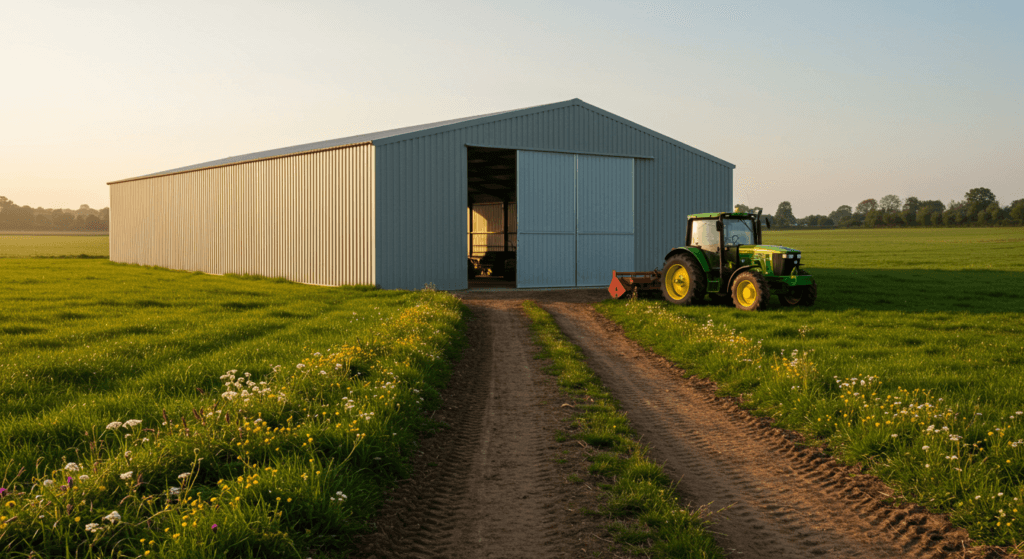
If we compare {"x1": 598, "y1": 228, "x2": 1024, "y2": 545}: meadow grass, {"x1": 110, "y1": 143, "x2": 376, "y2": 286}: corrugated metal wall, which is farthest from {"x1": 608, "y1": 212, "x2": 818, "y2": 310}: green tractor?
{"x1": 110, "y1": 143, "x2": 376, "y2": 286}: corrugated metal wall

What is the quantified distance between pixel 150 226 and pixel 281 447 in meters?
34.9

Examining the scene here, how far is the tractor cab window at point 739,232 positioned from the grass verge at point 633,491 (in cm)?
1009

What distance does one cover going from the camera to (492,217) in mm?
38188

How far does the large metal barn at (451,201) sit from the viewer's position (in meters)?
22.1

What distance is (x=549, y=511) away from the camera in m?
5.29

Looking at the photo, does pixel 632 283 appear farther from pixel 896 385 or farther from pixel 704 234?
pixel 896 385

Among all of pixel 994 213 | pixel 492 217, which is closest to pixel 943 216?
pixel 994 213

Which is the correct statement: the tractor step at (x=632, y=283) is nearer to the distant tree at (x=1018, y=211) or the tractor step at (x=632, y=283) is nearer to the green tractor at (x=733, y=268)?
the green tractor at (x=733, y=268)

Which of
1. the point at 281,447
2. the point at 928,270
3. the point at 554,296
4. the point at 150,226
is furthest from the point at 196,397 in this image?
the point at 928,270

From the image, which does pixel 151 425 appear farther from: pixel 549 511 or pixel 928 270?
pixel 928 270

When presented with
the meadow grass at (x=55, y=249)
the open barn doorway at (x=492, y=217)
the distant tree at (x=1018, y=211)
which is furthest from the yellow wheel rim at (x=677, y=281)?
the distant tree at (x=1018, y=211)

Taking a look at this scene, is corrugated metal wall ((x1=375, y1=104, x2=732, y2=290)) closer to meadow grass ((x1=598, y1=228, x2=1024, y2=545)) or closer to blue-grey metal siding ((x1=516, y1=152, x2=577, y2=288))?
blue-grey metal siding ((x1=516, y1=152, x2=577, y2=288))

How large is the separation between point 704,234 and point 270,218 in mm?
17039

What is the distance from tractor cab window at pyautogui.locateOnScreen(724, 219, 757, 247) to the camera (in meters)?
17.9
